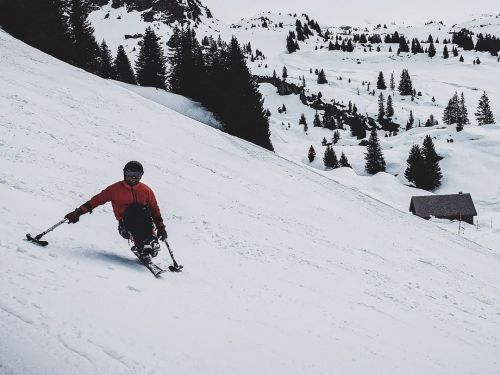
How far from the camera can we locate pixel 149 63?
6700 cm

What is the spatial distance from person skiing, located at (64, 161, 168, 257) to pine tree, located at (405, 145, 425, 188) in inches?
3977

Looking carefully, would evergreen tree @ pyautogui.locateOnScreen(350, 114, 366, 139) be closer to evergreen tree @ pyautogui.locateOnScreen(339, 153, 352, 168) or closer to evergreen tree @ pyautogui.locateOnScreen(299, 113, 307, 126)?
evergreen tree @ pyautogui.locateOnScreen(299, 113, 307, 126)

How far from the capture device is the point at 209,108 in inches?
2256

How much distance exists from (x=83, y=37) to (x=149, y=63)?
1060 centimetres

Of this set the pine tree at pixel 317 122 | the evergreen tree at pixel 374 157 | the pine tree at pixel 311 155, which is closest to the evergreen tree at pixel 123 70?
the pine tree at pixel 311 155

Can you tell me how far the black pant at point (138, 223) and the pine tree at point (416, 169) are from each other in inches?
3978

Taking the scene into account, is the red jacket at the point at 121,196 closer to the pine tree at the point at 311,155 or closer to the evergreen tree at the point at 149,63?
the evergreen tree at the point at 149,63

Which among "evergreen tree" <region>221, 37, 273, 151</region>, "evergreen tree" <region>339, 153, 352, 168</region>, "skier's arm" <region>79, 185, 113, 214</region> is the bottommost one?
"evergreen tree" <region>339, 153, 352, 168</region>

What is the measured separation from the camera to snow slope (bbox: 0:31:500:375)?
177 inches

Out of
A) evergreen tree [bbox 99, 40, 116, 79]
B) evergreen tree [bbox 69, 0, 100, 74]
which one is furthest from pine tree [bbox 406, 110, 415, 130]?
evergreen tree [bbox 69, 0, 100, 74]

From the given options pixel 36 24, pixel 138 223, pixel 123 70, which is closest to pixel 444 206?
pixel 123 70

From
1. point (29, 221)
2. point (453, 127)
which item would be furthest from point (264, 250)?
point (453, 127)

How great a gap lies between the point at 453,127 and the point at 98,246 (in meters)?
134

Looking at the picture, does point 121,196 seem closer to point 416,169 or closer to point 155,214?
point 155,214
